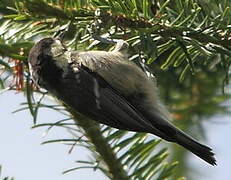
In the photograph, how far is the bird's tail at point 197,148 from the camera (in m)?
1.36

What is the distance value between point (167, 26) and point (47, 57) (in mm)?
658

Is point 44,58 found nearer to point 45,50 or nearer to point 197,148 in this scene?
point 45,50

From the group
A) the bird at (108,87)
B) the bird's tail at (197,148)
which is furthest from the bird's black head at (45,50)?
the bird's tail at (197,148)

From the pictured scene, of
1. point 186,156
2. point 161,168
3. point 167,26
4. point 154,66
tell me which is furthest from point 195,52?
point 186,156

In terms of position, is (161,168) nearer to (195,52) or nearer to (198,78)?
(195,52)

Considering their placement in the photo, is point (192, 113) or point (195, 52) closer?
point (195, 52)

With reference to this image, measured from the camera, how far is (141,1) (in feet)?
3.72

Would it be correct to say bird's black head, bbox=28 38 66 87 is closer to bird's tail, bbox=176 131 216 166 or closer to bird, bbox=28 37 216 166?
bird, bbox=28 37 216 166

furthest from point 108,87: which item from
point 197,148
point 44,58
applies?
point 197,148

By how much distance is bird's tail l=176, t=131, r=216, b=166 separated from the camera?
136cm

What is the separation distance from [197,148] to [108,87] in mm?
369

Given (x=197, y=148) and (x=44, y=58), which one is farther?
(x=44, y=58)

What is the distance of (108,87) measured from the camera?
65.6 inches

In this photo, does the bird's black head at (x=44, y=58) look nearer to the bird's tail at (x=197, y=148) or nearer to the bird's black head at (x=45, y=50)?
the bird's black head at (x=45, y=50)
